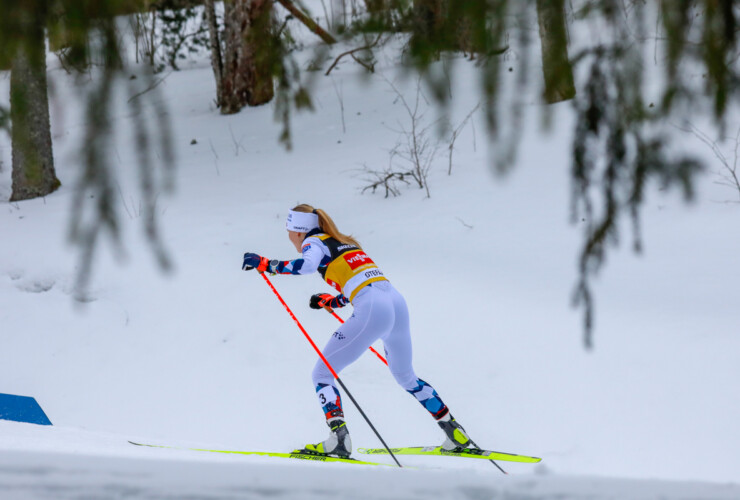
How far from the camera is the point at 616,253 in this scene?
759cm

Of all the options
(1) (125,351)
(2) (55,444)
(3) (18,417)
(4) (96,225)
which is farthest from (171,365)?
(4) (96,225)

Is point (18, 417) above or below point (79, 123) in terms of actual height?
below

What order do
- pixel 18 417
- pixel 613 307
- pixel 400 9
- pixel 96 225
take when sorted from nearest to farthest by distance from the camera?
pixel 96 225, pixel 400 9, pixel 18 417, pixel 613 307

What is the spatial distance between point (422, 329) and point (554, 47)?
519cm

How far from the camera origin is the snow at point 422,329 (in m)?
5.40

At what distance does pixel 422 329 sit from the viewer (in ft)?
22.9

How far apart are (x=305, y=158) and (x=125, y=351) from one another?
15.3 feet

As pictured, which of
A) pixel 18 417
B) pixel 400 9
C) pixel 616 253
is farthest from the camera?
→ pixel 616 253

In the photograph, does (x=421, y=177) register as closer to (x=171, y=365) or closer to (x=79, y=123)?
(x=171, y=365)

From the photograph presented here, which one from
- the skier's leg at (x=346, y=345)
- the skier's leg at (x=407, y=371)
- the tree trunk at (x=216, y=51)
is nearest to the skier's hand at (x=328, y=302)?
the skier's leg at (x=346, y=345)

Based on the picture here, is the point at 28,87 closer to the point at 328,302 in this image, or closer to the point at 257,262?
the point at 257,262

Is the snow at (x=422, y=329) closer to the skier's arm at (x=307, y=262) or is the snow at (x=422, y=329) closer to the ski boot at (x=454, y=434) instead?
the ski boot at (x=454, y=434)

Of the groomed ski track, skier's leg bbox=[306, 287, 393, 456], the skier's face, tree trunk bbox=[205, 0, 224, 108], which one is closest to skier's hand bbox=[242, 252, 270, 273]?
the skier's face

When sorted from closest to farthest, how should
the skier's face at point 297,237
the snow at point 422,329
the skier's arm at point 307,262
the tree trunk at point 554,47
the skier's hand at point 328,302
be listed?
the tree trunk at point 554,47 < the skier's arm at point 307,262 < the skier's face at point 297,237 < the skier's hand at point 328,302 < the snow at point 422,329
